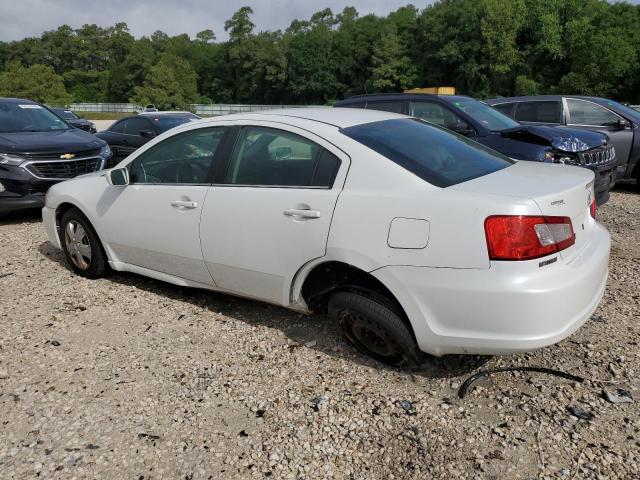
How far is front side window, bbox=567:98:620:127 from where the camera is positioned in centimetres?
877

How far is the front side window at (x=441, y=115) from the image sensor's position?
22.7ft

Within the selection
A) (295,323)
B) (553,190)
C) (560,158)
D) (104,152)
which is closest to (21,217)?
(104,152)

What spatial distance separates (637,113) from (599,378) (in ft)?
25.0

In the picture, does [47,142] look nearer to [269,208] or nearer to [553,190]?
[269,208]

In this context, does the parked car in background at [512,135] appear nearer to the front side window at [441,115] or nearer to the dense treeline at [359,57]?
the front side window at [441,115]

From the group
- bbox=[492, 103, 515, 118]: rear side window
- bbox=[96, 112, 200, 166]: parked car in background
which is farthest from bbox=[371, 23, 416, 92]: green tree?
bbox=[492, 103, 515, 118]: rear side window

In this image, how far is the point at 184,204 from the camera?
3.75 meters

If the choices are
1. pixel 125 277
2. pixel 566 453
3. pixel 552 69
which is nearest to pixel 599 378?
pixel 566 453

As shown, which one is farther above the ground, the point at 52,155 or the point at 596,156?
the point at 52,155

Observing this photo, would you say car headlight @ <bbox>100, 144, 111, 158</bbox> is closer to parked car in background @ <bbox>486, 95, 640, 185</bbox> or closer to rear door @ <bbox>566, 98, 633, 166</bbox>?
parked car in background @ <bbox>486, 95, 640, 185</bbox>

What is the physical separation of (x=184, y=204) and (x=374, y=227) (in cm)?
157

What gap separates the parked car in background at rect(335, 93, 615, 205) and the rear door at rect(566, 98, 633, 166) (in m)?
1.92

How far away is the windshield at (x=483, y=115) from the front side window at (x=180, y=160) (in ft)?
13.9

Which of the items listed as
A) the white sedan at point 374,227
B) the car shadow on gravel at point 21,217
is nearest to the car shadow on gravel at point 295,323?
the white sedan at point 374,227
